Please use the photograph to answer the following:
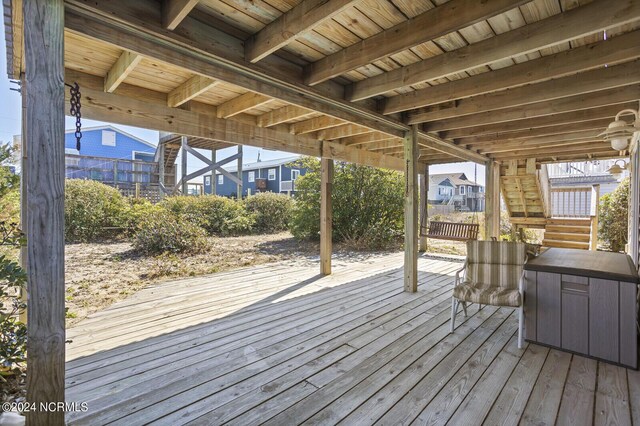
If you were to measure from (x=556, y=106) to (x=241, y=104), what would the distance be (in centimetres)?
348

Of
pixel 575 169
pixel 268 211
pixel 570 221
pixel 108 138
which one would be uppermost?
pixel 108 138

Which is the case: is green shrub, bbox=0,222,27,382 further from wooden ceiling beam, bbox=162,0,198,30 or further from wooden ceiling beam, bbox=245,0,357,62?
wooden ceiling beam, bbox=245,0,357,62

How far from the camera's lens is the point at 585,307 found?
234cm

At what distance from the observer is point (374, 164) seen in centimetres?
594

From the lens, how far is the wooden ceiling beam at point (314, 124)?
402 centimetres

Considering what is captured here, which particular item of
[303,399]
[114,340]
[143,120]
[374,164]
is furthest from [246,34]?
[374,164]

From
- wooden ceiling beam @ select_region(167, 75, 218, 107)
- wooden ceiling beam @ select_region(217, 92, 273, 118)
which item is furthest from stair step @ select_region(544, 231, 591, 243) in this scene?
wooden ceiling beam @ select_region(167, 75, 218, 107)

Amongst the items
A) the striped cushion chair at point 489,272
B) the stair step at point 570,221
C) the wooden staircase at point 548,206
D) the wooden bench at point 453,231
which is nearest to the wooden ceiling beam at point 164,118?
the striped cushion chair at point 489,272

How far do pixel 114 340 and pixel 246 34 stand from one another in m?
2.69

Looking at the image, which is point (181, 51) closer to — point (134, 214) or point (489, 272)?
point (489, 272)

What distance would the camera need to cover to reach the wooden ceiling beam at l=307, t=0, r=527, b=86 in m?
1.80

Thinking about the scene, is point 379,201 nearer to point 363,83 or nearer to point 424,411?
point 363,83

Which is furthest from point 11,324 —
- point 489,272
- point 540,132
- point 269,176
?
point 269,176

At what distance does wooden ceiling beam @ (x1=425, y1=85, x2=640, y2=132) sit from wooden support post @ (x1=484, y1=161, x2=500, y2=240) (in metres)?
3.25
